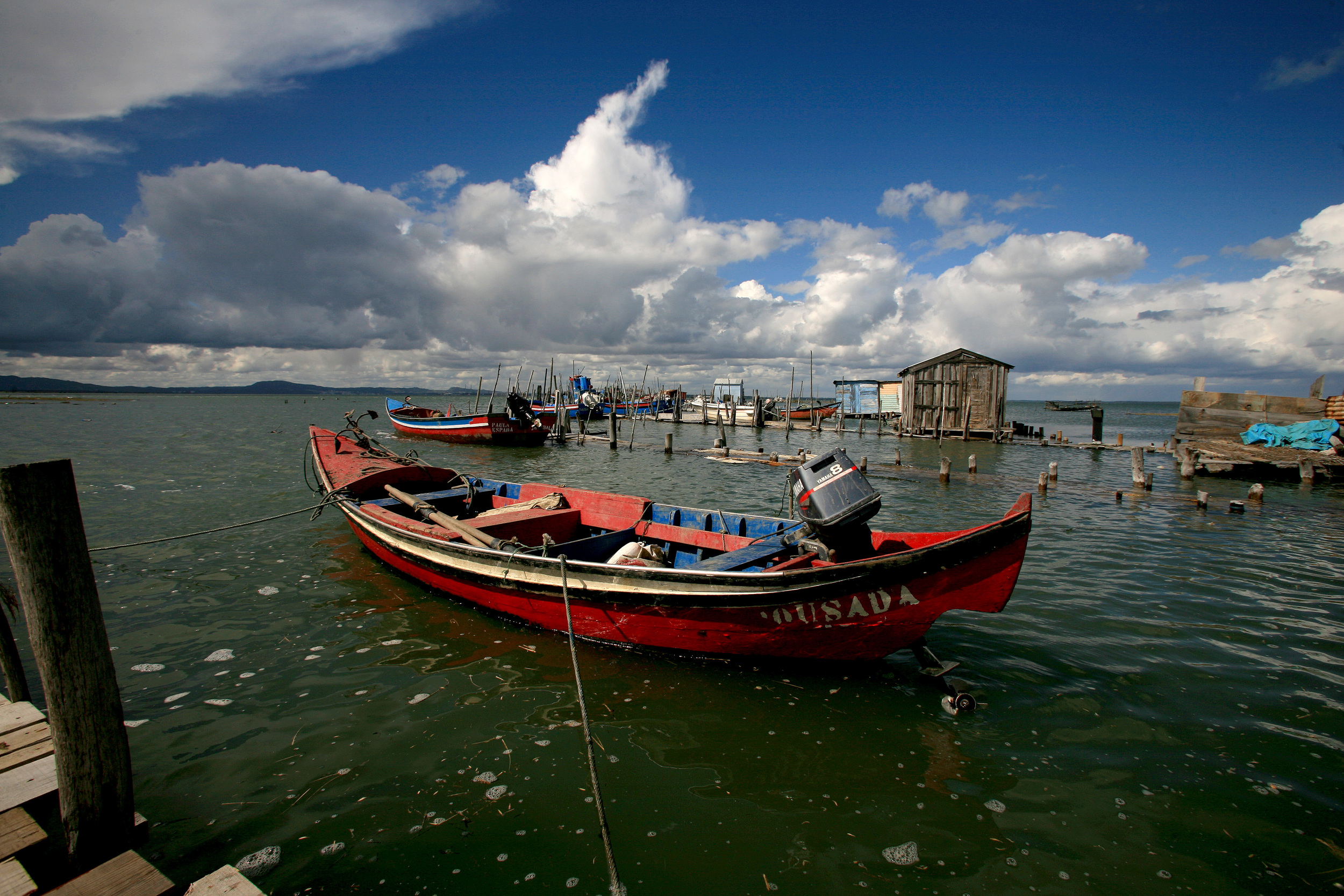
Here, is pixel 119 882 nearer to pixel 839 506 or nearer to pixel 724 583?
pixel 724 583

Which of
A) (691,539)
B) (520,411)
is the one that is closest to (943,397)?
Result: (520,411)

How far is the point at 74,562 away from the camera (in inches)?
115

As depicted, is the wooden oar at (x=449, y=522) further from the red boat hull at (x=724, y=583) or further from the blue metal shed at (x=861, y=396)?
the blue metal shed at (x=861, y=396)

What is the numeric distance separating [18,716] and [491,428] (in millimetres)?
27388

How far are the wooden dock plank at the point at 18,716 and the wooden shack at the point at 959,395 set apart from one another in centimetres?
3562

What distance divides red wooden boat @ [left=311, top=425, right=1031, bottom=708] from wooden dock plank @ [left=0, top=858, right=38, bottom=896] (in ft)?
11.9

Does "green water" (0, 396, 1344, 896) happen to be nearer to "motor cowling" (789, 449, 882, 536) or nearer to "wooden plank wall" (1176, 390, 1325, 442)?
"motor cowling" (789, 449, 882, 536)

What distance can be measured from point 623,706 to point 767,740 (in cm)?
141

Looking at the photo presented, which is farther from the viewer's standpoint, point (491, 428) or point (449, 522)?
point (491, 428)

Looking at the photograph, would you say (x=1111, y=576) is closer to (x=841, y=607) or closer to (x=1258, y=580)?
(x=1258, y=580)

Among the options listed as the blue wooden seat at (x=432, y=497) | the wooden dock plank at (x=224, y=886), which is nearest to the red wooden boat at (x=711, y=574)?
the blue wooden seat at (x=432, y=497)

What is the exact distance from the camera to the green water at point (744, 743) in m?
3.43

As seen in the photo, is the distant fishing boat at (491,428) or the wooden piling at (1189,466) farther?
the distant fishing boat at (491,428)

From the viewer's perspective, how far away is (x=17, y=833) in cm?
280
